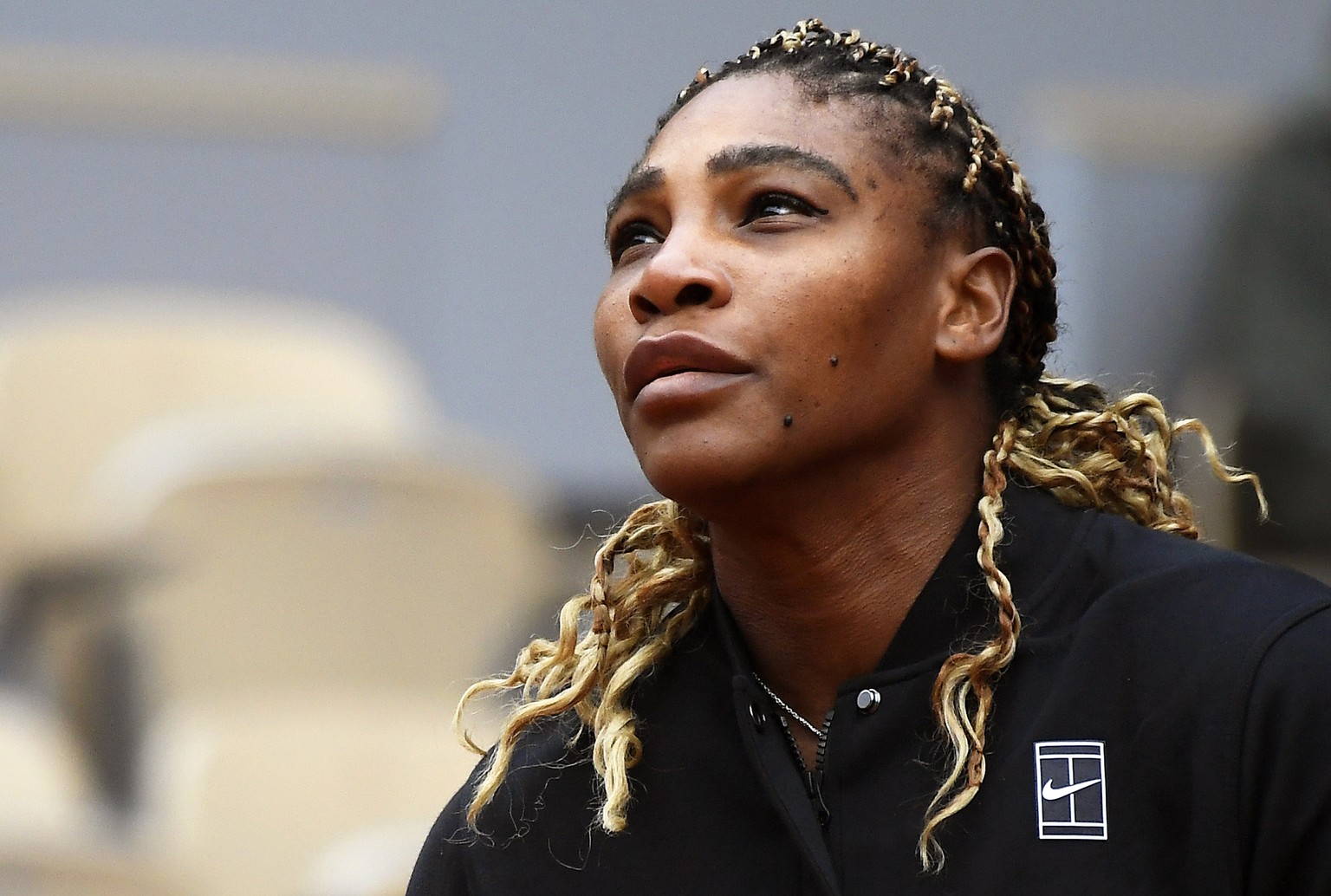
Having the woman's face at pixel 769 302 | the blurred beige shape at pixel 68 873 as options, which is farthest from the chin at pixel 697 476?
the blurred beige shape at pixel 68 873

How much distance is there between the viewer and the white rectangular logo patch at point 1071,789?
1.91 m

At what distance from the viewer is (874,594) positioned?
7.15 ft

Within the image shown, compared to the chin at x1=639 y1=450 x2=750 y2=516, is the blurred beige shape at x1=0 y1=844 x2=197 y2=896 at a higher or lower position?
lower

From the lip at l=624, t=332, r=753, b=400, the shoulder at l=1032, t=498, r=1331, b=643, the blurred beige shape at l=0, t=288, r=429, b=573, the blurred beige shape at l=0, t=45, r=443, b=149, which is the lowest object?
the shoulder at l=1032, t=498, r=1331, b=643

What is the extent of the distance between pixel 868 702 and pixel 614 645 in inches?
13.7

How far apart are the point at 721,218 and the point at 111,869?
214 cm

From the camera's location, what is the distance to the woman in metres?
1.92

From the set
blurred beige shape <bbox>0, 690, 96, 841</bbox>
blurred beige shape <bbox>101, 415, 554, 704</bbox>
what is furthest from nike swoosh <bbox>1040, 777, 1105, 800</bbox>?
blurred beige shape <bbox>101, 415, 554, 704</bbox>

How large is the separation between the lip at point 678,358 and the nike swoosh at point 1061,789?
0.49 metres

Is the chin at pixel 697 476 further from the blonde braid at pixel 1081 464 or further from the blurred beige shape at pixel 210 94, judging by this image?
the blurred beige shape at pixel 210 94

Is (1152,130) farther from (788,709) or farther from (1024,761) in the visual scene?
(1024,761)

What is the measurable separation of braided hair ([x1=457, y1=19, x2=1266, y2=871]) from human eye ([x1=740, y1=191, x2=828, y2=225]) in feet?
0.42

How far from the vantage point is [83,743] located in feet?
16.7

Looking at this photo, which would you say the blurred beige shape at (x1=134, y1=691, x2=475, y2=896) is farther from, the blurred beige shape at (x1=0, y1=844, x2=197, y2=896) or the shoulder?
the shoulder
